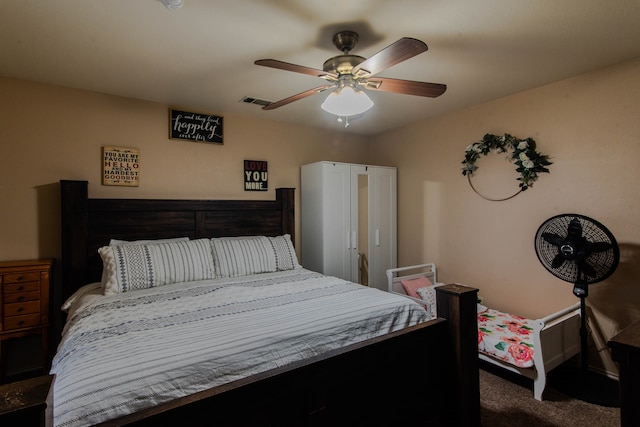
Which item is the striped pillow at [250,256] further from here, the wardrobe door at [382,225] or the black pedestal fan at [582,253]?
the black pedestal fan at [582,253]

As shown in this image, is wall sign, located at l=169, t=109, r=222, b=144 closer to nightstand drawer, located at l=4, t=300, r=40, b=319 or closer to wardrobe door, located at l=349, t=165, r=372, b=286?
wardrobe door, located at l=349, t=165, r=372, b=286

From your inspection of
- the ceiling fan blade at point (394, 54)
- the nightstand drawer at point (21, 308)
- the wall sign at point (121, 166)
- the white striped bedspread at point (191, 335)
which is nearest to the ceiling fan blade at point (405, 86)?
the ceiling fan blade at point (394, 54)

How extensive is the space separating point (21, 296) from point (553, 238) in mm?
3876

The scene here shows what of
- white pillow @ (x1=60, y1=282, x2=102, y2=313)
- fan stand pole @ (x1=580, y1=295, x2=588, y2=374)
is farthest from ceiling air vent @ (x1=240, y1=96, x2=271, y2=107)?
fan stand pole @ (x1=580, y1=295, x2=588, y2=374)

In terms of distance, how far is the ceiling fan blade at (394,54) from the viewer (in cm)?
141

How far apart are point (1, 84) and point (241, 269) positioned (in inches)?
90.7

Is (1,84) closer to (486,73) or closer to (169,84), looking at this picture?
(169,84)

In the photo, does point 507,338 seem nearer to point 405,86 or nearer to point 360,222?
point 360,222

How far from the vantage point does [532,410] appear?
206 centimetres

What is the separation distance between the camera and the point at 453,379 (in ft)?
5.03

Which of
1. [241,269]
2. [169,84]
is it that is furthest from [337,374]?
[169,84]

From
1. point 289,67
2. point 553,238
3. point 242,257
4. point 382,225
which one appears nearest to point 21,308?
point 242,257

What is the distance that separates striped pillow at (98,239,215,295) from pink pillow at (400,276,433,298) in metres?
1.88

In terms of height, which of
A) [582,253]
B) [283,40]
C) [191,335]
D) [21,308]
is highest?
[283,40]
